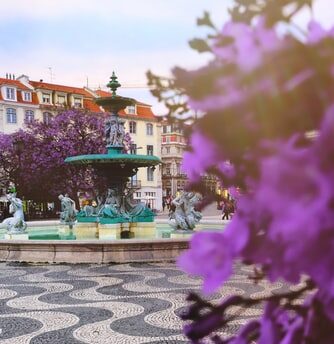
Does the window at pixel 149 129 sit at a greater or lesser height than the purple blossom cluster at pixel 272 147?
greater

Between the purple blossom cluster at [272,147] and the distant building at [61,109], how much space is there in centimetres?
4419

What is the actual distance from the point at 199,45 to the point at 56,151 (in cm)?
4045

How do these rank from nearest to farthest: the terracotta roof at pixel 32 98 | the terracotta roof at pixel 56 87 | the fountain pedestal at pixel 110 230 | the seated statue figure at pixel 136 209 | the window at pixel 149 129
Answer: the fountain pedestal at pixel 110 230
the seated statue figure at pixel 136 209
the terracotta roof at pixel 32 98
the terracotta roof at pixel 56 87
the window at pixel 149 129

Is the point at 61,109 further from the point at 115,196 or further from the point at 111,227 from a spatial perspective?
the point at 111,227

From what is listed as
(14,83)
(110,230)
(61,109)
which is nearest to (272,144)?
(110,230)

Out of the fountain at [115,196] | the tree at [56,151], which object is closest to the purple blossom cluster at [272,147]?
the fountain at [115,196]

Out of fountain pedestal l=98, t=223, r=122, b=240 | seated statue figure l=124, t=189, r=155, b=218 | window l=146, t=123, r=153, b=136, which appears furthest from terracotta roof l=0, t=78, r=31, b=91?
fountain pedestal l=98, t=223, r=122, b=240

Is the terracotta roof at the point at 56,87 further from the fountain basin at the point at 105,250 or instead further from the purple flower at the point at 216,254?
the purple flower at the point at 216,254

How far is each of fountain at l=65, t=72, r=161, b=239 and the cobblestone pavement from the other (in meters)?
4.04

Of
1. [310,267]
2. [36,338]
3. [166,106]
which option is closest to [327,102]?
[310,267]

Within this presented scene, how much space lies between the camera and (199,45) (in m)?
1.03

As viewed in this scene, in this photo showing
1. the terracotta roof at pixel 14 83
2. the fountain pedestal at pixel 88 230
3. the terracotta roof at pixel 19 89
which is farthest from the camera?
the terracotta roof at pixel 19 89

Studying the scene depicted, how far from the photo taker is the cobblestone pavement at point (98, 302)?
6309 mm

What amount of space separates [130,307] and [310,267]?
7166mm
